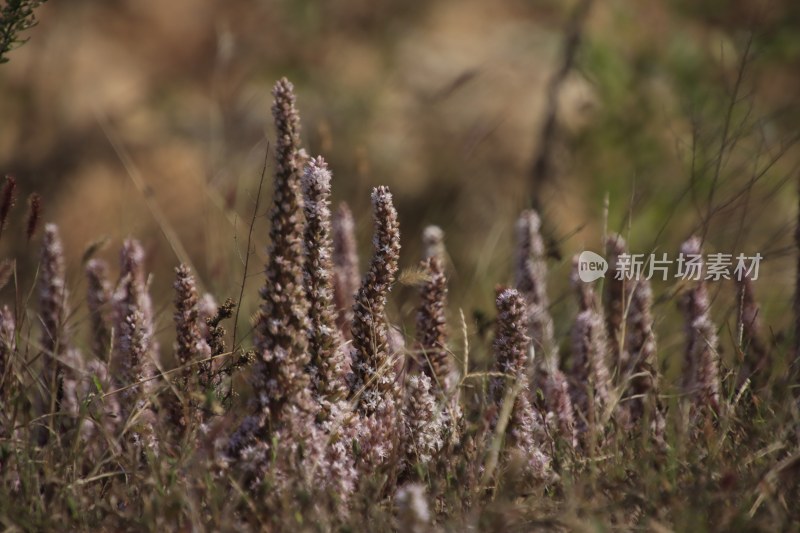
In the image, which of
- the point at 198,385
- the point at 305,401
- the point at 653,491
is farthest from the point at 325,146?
the point at 653,491

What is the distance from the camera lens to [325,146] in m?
3.11

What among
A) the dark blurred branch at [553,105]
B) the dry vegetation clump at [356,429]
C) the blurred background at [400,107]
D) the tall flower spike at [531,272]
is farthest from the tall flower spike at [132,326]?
the dark blurred branch at [553,105]

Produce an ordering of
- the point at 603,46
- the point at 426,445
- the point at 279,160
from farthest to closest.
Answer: the point at 603,46, the point at 426,445, the point at 279,160

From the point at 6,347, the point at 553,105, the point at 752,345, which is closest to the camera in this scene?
the point at 6,347

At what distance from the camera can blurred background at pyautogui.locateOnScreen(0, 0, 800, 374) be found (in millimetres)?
5027

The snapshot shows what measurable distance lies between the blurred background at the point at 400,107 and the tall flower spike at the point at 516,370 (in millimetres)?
2041

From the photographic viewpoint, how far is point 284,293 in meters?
1.96

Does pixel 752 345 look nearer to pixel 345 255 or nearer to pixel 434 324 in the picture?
pixel 434 324

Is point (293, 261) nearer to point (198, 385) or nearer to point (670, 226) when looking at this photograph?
point (198, 385)

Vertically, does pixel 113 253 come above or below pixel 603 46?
below

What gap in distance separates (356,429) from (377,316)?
237 millimetres

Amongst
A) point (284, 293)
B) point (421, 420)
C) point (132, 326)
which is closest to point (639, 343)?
point (421, 420)

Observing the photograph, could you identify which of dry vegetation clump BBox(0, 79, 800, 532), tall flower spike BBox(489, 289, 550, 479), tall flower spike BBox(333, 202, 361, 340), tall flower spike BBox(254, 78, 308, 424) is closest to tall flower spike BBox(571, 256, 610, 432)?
dry vegetation clump BBox(0, 79, 800, 532)

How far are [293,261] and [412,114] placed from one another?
542cm
